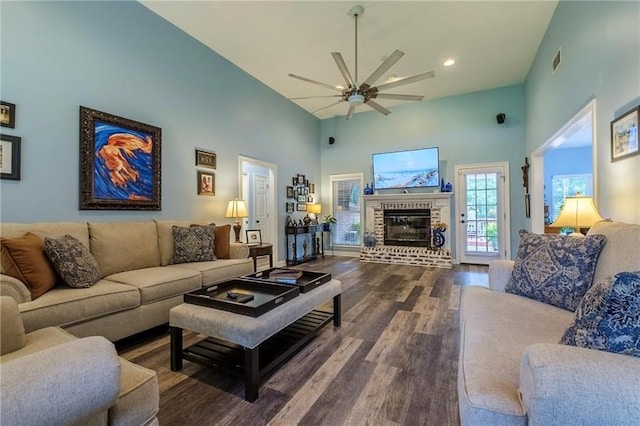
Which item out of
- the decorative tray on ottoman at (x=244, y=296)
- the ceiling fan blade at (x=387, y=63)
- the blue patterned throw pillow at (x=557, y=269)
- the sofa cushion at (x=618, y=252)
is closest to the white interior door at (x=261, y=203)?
the ceiling fan blade at (x=387, y=63)

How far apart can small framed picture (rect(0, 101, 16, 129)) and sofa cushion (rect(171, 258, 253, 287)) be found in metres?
1.78

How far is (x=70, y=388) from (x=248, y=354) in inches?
41.5

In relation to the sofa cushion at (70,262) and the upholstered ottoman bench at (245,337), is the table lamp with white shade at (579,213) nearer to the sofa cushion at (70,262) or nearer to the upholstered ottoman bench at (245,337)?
the upholstered ottoman bench at (245,337)

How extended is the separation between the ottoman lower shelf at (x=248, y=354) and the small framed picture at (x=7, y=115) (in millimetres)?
2202

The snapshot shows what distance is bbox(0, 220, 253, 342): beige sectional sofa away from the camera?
188 centimetres

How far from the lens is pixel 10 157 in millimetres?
2350

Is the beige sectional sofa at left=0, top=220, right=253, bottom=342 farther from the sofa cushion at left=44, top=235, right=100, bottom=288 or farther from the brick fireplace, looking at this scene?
the brick fireplace

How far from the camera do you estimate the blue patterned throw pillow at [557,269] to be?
169 centimetres

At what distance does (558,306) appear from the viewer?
1.76 m

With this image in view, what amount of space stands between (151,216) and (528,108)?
20.2 ft

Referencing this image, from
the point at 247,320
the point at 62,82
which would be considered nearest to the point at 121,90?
the point at 62,82

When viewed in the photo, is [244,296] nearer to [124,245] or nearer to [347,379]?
[347,379]

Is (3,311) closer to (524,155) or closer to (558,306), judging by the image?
(558,306)

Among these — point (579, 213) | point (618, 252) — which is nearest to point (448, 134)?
point (579, 213)
